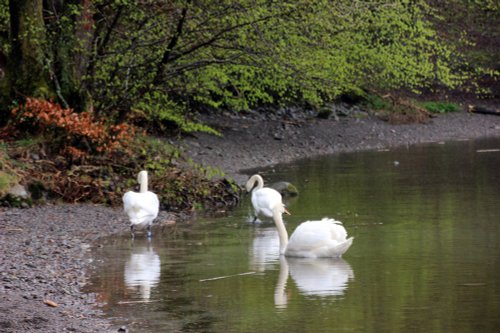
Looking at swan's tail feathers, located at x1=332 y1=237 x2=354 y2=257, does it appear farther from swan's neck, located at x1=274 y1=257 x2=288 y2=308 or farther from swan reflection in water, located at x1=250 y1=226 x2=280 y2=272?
swan reflection in water, located at x1=250 y1=226 x2=280 y2=272

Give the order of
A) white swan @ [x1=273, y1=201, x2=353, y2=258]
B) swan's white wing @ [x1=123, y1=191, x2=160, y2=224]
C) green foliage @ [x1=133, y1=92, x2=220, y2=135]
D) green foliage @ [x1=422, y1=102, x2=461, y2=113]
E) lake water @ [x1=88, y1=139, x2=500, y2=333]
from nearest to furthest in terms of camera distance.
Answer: lake water @ [x1=88, y1=139, x2=500, y2=333], white swan @ [x1=273, y1=201, x2=353, y2=258], swan's white wing @ [x1=123, y1=191, x2=160, y2=224], green foliage @ [x1=133, y1=92, x2=220, y2=135], green foliage @ [x1=422, y1=102, x2=461, y2=113]

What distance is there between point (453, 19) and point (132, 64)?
28.0 m

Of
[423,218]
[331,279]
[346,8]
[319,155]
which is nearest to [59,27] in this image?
[346,8]

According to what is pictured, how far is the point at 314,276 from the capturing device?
12.9 metres

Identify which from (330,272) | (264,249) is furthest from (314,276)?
(264,249)

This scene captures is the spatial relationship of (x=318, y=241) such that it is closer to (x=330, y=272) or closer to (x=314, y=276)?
(x=330, y=272)

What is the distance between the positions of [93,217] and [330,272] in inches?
221

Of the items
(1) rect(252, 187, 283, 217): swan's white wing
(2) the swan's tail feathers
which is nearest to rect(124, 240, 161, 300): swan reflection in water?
(2) the swan's tail feathers

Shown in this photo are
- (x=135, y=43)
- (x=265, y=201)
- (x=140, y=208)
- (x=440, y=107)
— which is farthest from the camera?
(x=440, y=107)

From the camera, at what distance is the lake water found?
34.2ft

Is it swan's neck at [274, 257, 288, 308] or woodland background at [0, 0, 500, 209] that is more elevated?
woodland background at [0, 0, 500, 209]

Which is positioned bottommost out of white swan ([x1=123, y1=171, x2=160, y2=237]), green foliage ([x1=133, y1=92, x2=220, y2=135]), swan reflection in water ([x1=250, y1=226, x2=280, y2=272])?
swan reflection in water ([x1=250, y1=226, x2=280, y2=272])

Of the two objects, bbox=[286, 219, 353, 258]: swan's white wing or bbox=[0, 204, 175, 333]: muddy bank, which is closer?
bbox=[0, 204, 175, 333]: muddy bank

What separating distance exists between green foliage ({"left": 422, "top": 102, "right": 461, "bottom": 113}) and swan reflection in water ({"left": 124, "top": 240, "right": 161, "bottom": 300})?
27030 mm
